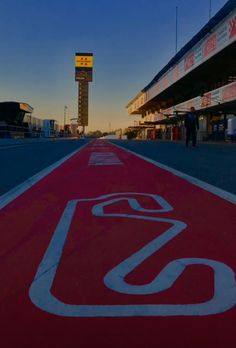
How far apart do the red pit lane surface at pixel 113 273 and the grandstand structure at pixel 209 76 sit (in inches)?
1078

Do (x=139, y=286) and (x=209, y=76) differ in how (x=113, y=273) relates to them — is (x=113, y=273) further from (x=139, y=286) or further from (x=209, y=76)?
(x=209, y=76)

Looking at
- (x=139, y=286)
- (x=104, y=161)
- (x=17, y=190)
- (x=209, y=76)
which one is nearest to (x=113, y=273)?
(x=139, y=286)

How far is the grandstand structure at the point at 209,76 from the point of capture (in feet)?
108

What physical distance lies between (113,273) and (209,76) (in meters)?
46.1

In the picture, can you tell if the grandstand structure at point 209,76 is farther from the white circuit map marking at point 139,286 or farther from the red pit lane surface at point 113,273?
the white circuit map marking at point 139,286

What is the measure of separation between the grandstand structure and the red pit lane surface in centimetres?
2739

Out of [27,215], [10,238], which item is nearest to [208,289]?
[10,238]

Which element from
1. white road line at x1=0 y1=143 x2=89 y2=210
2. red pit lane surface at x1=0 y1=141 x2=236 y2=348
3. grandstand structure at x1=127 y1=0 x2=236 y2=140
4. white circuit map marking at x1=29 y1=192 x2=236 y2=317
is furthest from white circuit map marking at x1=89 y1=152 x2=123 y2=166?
grandstand structure at x1=127 y1=0 x2=236 y2=140

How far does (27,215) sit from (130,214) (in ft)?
3.99

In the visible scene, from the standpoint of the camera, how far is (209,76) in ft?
153

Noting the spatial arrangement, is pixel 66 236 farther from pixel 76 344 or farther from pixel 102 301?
pixel 76 344

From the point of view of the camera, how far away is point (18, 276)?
298cm

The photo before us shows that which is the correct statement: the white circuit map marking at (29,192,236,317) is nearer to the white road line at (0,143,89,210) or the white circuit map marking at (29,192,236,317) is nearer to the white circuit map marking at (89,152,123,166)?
Result: the white road line at (0,143,89,210)

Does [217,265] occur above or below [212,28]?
below
